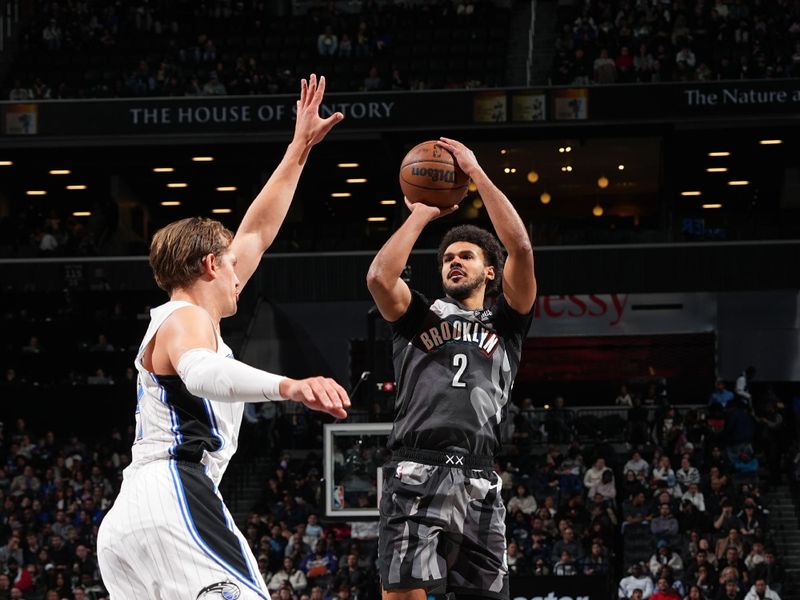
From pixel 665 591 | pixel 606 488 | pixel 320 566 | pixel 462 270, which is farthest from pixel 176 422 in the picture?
pixel 606 488

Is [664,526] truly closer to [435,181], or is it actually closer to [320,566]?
[320,566]

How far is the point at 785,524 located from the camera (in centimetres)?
2375

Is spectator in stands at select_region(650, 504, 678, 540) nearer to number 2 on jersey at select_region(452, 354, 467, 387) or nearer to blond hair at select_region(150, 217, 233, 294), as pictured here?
number 2 on jersey at select_region(452, 354, 467, 387)

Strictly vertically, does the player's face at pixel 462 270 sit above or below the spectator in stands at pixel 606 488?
above

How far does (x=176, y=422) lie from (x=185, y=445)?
0.30 feet

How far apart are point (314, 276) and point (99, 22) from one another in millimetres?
9832

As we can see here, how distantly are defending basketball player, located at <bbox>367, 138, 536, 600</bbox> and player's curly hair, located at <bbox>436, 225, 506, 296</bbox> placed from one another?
7 centimetres

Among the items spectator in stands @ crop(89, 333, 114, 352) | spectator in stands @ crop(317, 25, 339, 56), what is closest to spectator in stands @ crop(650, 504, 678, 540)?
spectator in stands @ crop(89, 333, 114, 352)

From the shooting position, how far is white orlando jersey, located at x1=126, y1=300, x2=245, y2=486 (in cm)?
464

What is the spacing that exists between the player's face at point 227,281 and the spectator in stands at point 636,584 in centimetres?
1480

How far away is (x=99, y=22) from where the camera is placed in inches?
1369

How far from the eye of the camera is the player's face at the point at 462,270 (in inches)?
274

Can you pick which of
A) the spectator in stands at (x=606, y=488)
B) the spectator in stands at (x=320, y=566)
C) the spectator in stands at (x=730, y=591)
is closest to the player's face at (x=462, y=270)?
the spectator in stands at (x=730, y=591)

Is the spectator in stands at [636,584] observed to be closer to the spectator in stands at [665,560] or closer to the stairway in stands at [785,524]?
the spectator in stands at [665,560]
